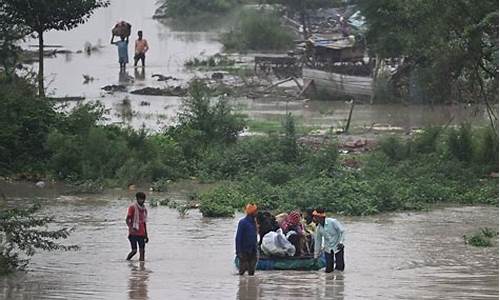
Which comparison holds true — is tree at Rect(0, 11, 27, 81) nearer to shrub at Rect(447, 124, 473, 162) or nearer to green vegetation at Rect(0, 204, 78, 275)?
shrub at Rect(447, 124, 473, 162)

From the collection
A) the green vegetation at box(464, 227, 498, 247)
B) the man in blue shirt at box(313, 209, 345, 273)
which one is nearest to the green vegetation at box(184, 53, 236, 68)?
the green vegetation at box(464, 227, 498, 247)

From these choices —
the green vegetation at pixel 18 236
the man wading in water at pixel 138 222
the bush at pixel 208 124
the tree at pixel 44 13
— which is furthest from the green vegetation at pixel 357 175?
the green vegetation at pixel 18 236

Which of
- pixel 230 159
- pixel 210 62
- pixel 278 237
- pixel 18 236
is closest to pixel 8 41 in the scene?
pixel 230 159

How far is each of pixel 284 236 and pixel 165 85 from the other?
2743 centimetres

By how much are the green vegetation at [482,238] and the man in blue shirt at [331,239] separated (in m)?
3.23

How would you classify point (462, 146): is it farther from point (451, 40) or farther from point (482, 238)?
point (482, 238)

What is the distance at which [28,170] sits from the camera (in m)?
26.6

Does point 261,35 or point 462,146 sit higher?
point 261,35

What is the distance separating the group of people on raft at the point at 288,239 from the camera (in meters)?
16.7

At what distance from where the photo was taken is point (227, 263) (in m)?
18.3

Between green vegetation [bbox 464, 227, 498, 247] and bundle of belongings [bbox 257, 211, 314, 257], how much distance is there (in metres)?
3.28

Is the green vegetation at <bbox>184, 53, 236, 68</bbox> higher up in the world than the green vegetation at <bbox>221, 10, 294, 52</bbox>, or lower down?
lower down

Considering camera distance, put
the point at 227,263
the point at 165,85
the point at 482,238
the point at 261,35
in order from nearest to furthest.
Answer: the point at 227,263 < the point at 482,238 < the point at 165,85 < the point at 261,35

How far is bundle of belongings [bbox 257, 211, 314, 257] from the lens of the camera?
686 inches
